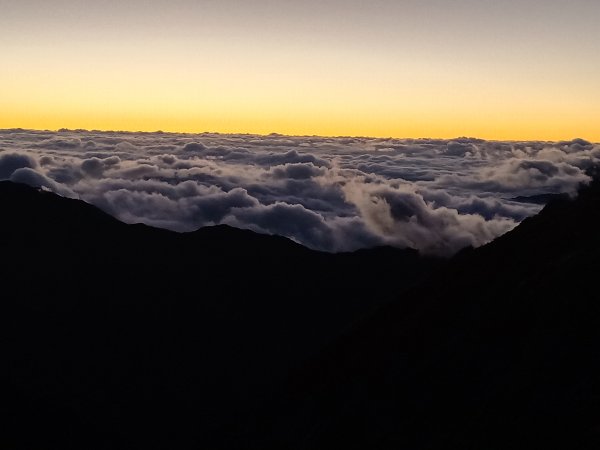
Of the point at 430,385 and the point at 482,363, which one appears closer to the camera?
the point at 482,363

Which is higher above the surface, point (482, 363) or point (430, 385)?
point (482, 363)

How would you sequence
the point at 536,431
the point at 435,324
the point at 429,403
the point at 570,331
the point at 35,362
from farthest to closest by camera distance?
the point at 35,362 < the point at 435,324 < the point at 429,403 < the point at 570,331 < the point at 536,431

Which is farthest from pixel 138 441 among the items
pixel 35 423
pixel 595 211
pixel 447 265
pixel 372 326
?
pixel 595 211

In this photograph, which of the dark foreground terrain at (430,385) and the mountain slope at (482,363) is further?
the dark foreground terrain at (430,385)

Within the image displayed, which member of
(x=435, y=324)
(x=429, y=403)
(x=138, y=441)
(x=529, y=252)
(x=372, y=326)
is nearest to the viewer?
(x=429, y=403)

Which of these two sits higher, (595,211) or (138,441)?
(595,211)

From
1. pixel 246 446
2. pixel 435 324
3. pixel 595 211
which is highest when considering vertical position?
pixel 595 211

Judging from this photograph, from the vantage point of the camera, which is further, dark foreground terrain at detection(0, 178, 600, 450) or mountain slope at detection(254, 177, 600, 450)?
dark foreground terrain at detection(0, 178, 600, 450)

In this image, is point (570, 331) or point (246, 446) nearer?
point (570, 331)

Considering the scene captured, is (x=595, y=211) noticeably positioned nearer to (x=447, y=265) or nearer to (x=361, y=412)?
(x=447, y=265)
